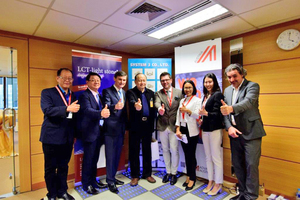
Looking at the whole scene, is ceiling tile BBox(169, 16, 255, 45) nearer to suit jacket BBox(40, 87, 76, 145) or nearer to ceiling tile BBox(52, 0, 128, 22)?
ceiling tile BBox(52, 0, 128, 22)

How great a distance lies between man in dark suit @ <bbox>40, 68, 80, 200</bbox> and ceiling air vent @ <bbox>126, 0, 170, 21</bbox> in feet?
4.58

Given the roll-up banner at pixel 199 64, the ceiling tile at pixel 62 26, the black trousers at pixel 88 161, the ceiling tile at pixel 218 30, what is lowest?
the black trousers at pixel 88 161

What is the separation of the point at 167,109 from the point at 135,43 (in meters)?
1.71

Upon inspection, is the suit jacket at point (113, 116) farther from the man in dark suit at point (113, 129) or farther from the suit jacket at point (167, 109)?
the suit jacket at point (167, 109)

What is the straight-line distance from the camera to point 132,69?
3.93 metres

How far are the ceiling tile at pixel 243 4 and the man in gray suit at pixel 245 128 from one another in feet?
2.52

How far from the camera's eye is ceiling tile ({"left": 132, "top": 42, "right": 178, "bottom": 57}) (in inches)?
159

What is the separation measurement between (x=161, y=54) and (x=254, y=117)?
3.20 m

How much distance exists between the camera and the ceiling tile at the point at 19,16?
2157 mm

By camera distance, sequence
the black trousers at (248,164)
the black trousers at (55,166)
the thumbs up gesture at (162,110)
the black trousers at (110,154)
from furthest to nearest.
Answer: the thumbs up gesture at (162,110), the black trousers at (110,154), the black trousers at (55,166), the black trousers at (248,164)

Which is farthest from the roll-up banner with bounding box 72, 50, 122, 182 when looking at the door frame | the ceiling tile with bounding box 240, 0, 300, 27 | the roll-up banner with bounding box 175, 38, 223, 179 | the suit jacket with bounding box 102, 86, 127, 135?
the ceiling tile with bounding box 240, 0, 300, 27

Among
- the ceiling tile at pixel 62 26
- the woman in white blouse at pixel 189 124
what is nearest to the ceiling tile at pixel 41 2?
the ceiling tile at pixel 62 26

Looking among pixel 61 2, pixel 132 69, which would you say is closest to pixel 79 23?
pixel 61 2

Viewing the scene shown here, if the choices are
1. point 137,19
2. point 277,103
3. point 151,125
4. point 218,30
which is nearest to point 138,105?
point 151,125
